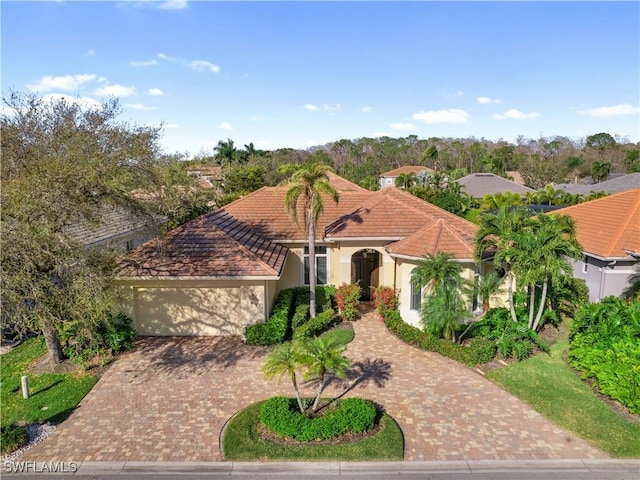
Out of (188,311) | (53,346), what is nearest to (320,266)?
(188,311)

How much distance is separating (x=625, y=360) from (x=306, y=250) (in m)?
13.0

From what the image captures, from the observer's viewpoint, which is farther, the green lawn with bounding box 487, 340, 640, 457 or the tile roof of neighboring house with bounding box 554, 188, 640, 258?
the tile roof of neighboring house with bounding box 554, 188, 640, 258

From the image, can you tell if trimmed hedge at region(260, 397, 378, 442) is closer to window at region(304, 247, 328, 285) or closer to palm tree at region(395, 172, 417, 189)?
window at region(304, 247, 328, 285)

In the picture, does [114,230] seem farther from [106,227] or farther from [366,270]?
[366,270]

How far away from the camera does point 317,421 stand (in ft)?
33.3

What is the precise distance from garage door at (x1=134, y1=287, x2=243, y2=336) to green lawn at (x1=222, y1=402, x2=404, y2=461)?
645 cm

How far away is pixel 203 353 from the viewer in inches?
587

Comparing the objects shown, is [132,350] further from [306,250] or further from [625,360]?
[625,360]

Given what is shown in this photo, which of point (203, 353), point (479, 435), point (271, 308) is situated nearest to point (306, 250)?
point (271, 308)

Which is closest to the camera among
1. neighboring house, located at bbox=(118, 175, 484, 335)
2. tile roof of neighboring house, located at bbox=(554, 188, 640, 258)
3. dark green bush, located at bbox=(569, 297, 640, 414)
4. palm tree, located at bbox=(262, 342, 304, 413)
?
palm tree, located at bbox=(262, 342, 304, 413)

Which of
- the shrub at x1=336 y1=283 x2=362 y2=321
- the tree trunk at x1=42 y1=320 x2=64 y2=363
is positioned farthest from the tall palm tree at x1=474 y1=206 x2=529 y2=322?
the tree trunk at x1=42 y1=320 x2=64 y2=363

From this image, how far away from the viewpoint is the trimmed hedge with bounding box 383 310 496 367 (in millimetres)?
13992

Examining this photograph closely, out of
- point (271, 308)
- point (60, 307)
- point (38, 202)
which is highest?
point (38, 202)

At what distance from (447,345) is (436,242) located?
418cm
